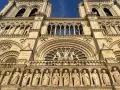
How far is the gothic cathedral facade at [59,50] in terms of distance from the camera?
10.3m

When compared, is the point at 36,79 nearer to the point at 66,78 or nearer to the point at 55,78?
the point at 55,78

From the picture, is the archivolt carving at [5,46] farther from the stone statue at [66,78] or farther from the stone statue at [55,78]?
the stone statue at [66,78]

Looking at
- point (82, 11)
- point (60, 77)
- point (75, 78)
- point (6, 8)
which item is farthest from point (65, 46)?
point (6, 8)

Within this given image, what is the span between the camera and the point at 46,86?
32.1ft

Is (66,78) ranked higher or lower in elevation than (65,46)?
lower

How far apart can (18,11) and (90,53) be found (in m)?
15.1

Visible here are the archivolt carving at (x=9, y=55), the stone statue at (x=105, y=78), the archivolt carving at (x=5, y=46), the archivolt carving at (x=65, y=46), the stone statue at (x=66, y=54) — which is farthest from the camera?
the archivolt carving at (x=5, y=46)

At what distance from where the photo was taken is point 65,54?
1602 centimetres

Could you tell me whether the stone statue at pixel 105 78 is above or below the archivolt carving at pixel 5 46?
below

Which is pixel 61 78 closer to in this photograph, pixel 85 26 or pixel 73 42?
pixel 73 42

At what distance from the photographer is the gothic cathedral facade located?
10.3m

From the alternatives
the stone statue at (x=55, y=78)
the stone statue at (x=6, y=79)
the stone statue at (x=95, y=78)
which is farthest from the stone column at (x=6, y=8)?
the stone statue at (x=95, y=78)

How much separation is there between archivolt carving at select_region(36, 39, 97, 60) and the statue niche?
0.28 meters

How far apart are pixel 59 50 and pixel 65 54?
110 cm
